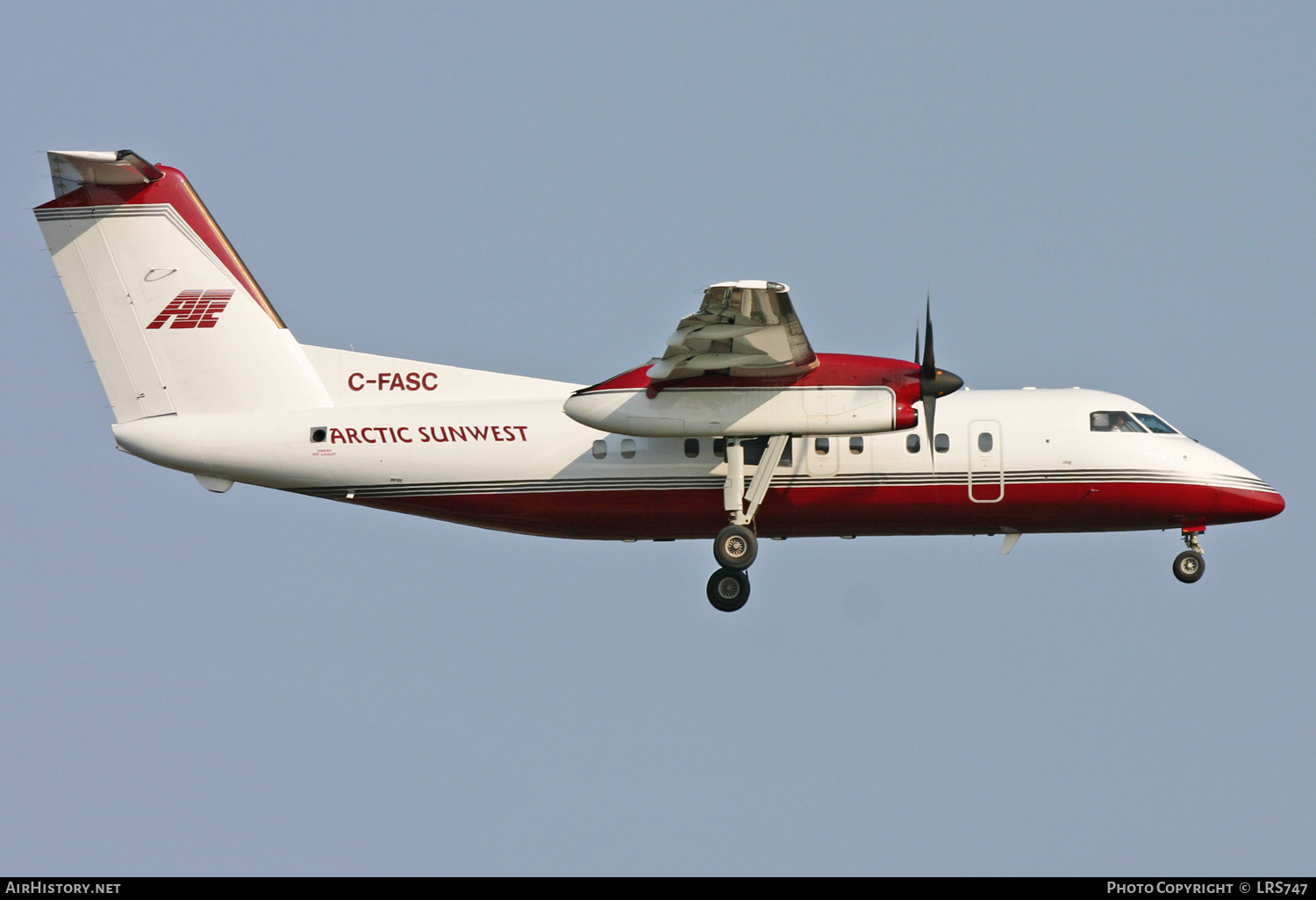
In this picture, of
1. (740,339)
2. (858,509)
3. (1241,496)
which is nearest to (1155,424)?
(1241,496)

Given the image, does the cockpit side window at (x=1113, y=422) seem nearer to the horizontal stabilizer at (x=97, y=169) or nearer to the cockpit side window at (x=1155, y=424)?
the cockpit side window at (x=1155, y=424)

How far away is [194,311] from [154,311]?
0.48 metres

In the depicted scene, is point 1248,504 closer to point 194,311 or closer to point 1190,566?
point 1190,566

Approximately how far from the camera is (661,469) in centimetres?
1939

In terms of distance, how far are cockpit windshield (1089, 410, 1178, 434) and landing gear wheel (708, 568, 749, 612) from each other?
4.86 m

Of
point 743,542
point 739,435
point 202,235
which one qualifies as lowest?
point 743,542

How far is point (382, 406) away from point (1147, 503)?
9755mm

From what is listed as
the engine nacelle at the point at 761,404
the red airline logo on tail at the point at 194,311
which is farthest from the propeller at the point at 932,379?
the red airline logo on tail at the point at 194,311

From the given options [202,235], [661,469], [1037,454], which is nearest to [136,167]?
[202,235]

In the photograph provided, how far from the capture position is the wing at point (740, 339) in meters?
16.7

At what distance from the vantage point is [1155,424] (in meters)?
20.0

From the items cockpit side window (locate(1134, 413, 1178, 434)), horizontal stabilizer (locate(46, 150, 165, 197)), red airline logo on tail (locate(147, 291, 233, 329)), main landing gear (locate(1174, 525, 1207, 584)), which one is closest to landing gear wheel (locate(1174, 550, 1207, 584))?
main landing gear (locate(1174, 525, 1207, 584))

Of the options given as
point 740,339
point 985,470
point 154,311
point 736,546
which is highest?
point 154,311

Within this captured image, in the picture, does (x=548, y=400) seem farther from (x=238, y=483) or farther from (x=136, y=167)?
(x=136, y=167)
